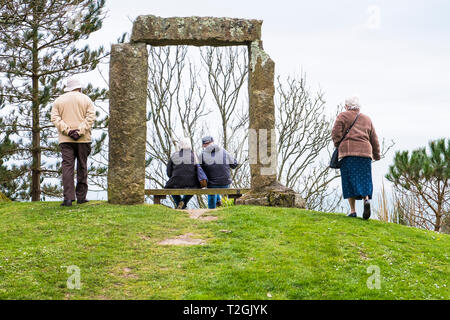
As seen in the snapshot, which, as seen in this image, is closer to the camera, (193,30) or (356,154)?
(356,154)

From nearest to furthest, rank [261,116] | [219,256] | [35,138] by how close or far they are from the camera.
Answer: [219,256], [261,116], [35,138]

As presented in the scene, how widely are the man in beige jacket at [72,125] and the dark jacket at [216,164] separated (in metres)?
2.87

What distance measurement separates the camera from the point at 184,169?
1233 cm

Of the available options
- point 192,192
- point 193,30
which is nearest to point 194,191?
point 192,192

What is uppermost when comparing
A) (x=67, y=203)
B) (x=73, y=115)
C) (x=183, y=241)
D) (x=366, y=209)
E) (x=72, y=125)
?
(x=73, y=115)

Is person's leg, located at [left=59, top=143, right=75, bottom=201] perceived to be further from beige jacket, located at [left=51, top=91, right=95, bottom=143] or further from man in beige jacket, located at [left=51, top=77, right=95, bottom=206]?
beige jacket, located at [left=51, top=91, right=95, bottom=143]

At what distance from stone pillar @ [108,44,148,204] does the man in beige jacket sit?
24.8 inches

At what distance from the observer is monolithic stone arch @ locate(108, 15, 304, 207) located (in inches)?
450

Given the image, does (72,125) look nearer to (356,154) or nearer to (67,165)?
(67,165)

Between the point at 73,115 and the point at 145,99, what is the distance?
5.47 ft

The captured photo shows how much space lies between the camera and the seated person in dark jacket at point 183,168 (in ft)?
40.0

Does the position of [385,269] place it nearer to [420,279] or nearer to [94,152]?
[420,279]

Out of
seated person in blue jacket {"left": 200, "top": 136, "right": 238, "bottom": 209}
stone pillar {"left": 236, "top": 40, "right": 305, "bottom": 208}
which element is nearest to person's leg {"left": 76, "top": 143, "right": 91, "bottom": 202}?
seated person in blue jacket {"left": 200, "top": 136, "right": 238, "bottom": 209}
